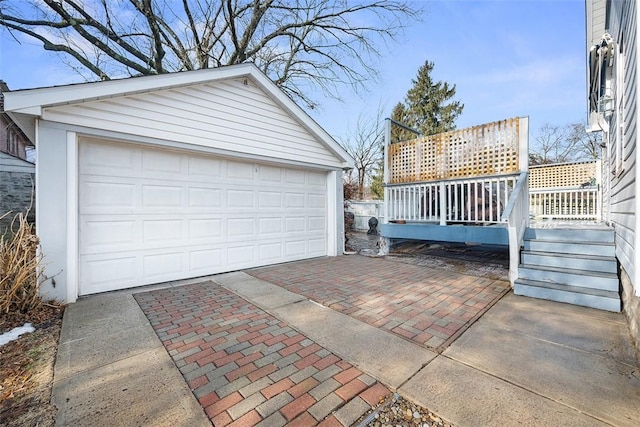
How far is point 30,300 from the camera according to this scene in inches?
133

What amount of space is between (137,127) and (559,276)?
6.51 metres

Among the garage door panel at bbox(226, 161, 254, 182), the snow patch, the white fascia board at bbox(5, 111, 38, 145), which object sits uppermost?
the white fascia board at bbox(5, 111, 38, 145)

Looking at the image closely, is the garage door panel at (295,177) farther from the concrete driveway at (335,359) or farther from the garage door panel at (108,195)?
the concrete driveway at (335,359)

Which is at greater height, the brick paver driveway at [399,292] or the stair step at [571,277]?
the stair step at [571,277]

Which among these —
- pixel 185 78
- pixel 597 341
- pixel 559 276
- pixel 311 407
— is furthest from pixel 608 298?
pixel 185 78

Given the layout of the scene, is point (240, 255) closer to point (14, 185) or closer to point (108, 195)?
point (108, 195)

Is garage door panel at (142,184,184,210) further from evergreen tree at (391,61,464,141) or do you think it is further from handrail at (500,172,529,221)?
evergreen tree at (391,61,464,141)

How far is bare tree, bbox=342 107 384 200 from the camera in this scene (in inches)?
770

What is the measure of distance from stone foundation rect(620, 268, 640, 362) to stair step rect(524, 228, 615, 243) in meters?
0.94

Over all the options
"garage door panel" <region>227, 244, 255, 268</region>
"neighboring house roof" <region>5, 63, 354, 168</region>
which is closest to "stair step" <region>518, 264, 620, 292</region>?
"garage door panel" <region>227, 244, 255, 268</region>

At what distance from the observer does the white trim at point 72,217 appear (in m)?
3.79

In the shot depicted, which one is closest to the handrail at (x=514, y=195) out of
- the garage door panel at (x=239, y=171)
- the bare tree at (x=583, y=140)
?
the garage door panel at (x=239, y=171)

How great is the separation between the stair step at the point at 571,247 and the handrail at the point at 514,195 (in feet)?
2.79

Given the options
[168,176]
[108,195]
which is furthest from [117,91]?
[108,195]
